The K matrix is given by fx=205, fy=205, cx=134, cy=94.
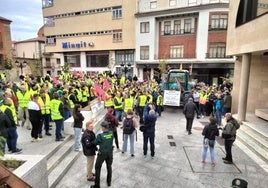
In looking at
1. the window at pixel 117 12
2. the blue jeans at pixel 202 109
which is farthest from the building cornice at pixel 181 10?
the blue jeans at pixel 202 109

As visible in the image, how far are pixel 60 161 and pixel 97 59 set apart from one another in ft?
105

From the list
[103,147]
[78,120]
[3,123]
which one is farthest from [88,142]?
[3,123]

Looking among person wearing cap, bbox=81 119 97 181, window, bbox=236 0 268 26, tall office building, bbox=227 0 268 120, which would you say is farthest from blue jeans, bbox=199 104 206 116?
person wearing cap, bbox=81 119 97 181

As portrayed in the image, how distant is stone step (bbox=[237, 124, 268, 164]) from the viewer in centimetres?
789

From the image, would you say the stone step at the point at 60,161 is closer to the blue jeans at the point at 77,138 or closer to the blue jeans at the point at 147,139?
the blue jeans at the point at 77,138

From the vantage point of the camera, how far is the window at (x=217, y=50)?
90.8 feet

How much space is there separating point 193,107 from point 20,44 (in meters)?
54.5

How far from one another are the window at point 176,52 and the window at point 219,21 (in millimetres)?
5277

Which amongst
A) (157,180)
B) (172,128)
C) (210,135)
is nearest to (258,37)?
(210,135)

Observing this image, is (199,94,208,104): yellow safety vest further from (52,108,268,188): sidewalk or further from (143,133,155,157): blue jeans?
(143,133,155,157): blue jeans

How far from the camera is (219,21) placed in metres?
27.3

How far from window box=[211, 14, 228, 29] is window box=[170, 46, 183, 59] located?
5.28 metres

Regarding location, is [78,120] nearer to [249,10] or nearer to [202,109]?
[202,109]

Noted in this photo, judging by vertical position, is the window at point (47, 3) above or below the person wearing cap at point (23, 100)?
above
